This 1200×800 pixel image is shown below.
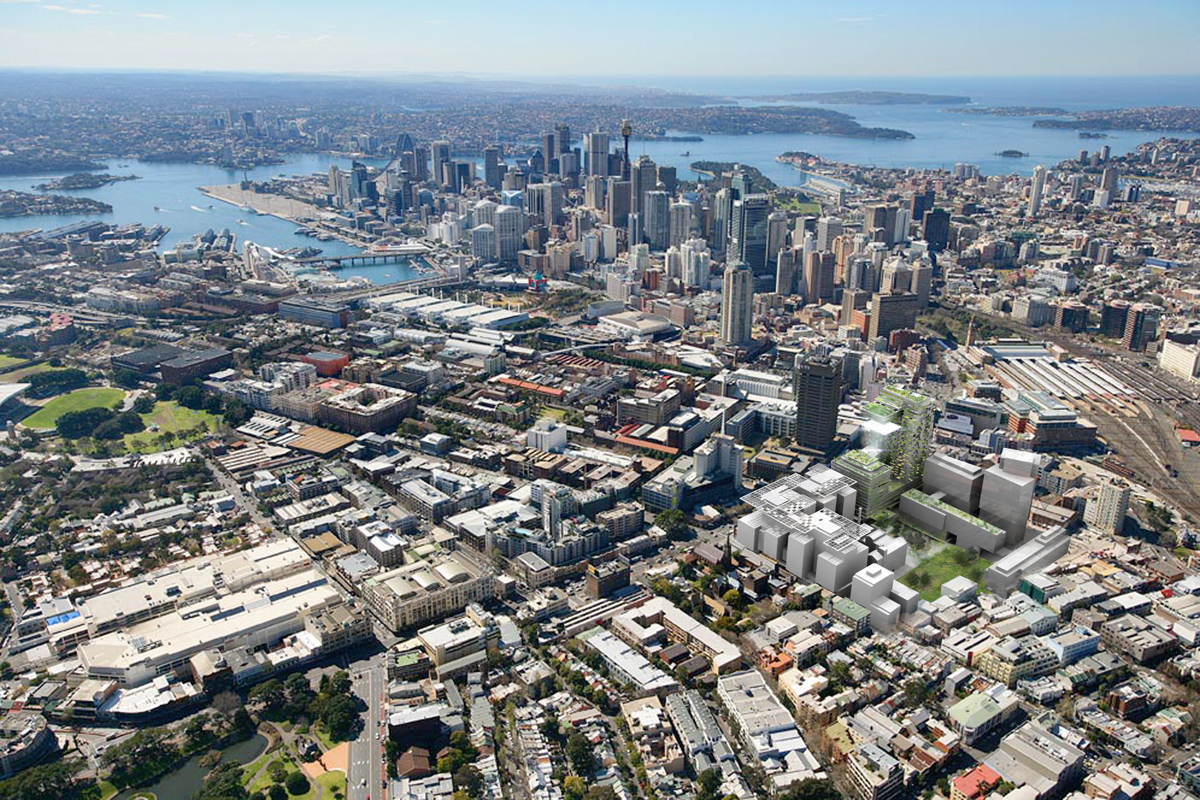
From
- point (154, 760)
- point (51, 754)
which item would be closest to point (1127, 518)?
point (154, 760)

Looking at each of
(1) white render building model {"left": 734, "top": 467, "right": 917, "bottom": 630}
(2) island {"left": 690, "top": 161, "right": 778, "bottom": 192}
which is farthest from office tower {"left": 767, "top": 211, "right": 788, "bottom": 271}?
(1) white render building model {"left": 734, "top": 467, "right": 917, "bottom": 630}

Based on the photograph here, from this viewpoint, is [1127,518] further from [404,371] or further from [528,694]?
[404,371]

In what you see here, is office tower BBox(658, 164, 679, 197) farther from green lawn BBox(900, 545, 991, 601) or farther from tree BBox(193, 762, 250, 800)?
tree BBox(193, 762, 250, 800)

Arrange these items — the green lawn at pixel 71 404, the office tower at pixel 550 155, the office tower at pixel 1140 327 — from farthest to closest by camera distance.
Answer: the office tower at pixel 550 155 < the office tower at pixel 1140 327 < the green lawn at pixel 71 404

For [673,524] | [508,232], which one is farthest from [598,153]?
[673,524]

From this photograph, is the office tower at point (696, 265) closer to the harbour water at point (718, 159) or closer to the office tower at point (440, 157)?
the harbour water at point (718, 159)

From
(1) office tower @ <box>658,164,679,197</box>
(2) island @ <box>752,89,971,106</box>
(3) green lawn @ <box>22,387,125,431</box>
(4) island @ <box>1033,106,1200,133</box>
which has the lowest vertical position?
(3) green lawn @ <box>22,387,125,431</box>

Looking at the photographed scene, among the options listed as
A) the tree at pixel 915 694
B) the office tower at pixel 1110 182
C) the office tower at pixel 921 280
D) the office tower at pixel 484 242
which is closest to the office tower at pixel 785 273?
the office tower at pixel 921 280
